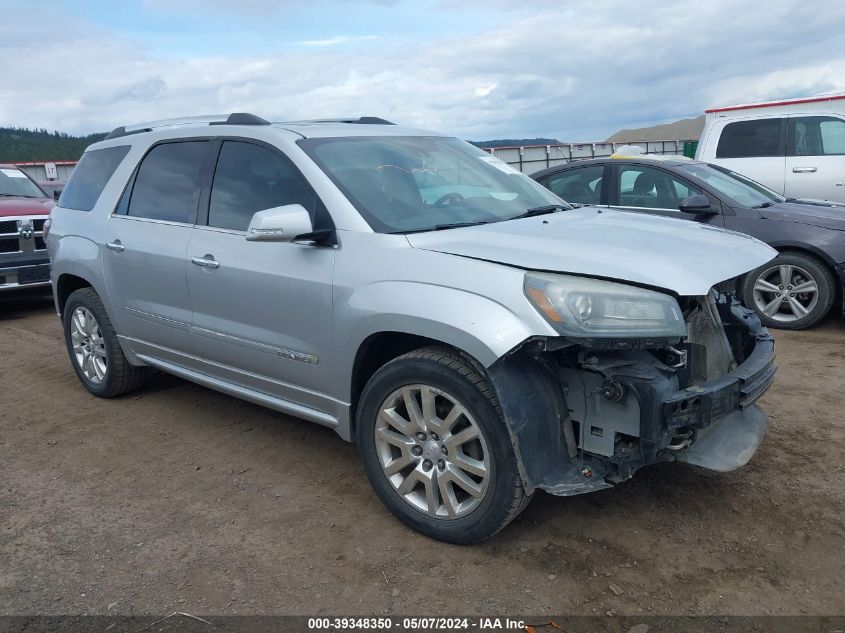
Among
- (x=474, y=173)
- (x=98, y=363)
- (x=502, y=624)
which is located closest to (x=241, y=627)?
(x=502, y=624)

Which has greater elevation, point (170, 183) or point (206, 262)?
point (170, 183)

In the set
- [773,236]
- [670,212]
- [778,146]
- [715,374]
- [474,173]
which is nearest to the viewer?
[715,374]

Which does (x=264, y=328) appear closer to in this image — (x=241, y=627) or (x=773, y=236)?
(x=241, y=627)

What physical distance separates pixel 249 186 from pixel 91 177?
194 cm

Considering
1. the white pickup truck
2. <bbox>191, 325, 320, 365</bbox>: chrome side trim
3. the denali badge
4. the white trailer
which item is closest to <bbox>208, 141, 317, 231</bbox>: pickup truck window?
<bbox>191, 325, 320, 365</bbox>: chrome side trim

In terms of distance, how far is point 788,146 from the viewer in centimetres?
839

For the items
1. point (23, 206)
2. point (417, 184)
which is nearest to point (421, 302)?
point (417, 184)

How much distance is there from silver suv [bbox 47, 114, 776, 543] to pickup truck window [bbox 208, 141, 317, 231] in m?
0.01

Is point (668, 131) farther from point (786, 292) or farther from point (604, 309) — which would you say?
point (604, 309)

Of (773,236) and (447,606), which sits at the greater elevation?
(773,236)

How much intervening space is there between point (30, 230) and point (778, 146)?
347 inches

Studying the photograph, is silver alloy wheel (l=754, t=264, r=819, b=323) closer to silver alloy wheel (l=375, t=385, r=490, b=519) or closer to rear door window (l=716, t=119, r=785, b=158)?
rear door window (l=716, t=119, r=785, b=158)

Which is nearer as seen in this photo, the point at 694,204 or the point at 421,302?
the point at 421,302

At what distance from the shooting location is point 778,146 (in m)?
8.45
